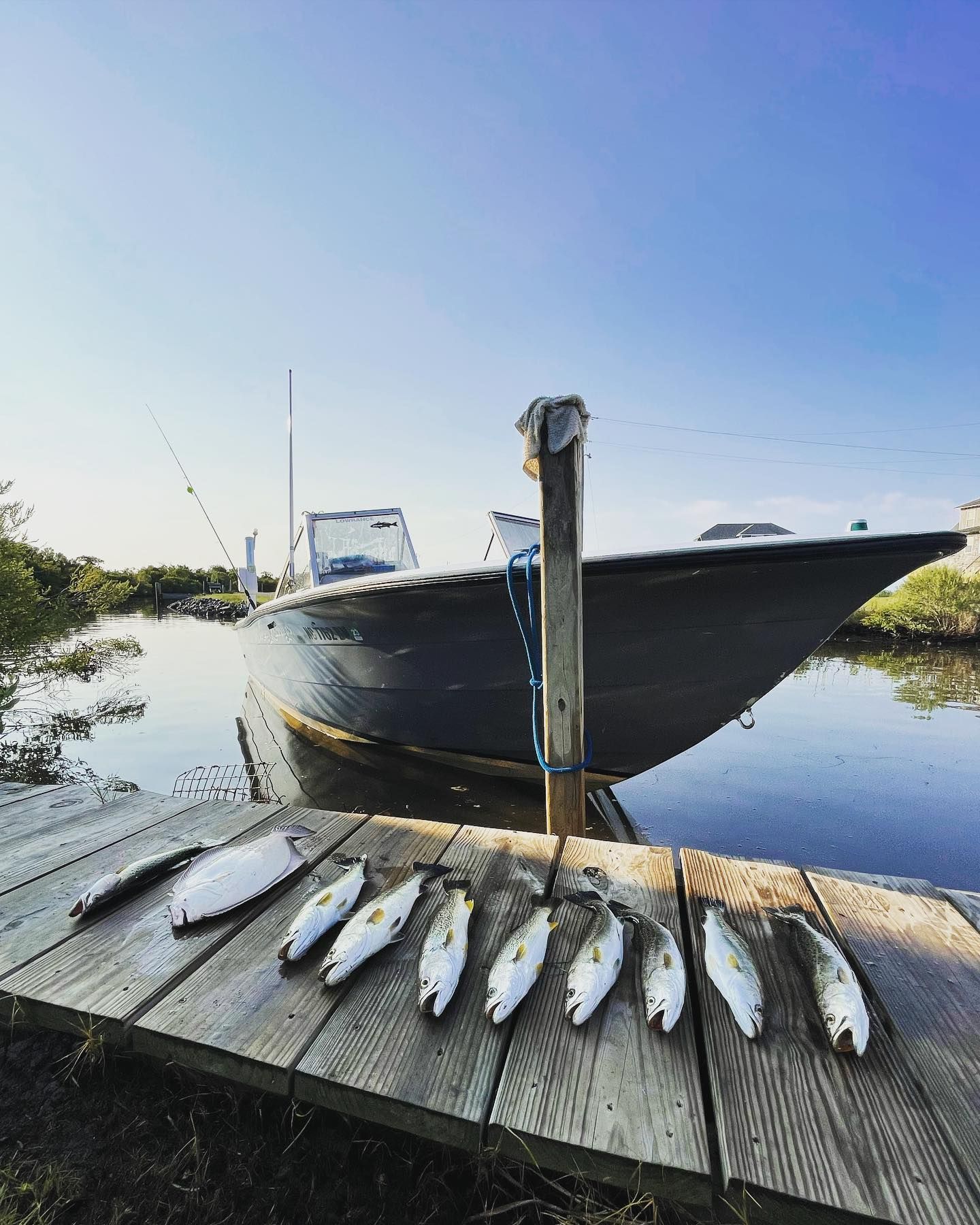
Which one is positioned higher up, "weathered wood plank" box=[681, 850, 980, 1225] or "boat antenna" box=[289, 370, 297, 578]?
"boat antenna" box=[289, 370, 297, 578]

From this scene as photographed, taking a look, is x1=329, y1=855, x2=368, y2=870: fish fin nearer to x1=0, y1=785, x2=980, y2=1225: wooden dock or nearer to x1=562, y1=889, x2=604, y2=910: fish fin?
x1=0, y1=785, x2=980, y2=1225: wooden dock

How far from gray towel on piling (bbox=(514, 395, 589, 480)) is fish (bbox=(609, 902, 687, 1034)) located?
2.01 metres

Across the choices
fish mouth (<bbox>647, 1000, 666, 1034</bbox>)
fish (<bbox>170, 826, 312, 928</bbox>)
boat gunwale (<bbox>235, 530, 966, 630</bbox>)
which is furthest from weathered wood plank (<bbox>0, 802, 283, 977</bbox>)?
boat gunwale (<bbox>235, 530, 966, 630</bbox>)

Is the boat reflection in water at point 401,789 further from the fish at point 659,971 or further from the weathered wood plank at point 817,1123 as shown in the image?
the weathered wood plank at point 817,1123

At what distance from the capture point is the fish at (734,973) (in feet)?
4.63

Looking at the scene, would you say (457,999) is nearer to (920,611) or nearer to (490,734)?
(490,734)

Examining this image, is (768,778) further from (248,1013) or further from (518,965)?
(248,1013)

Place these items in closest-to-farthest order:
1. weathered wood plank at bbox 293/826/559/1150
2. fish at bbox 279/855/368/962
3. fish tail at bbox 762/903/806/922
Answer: weathered wood plank at bbox 293/826/559/1150 < fish at bbox 279/855/368/962 < fish tail at bbox 762/903/806/922

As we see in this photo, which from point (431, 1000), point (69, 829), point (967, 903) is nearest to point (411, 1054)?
point (431, 1000)

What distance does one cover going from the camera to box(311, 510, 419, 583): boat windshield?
7012mm

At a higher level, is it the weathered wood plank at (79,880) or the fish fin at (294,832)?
the fish fin at (294,832)

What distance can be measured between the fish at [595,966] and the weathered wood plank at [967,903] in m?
1.21

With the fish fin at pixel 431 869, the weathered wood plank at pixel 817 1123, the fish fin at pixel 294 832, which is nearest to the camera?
the weathered wood plank at pixel 817 1123

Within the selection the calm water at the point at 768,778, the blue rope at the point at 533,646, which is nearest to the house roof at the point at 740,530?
the blue rope at the point at 533,646
